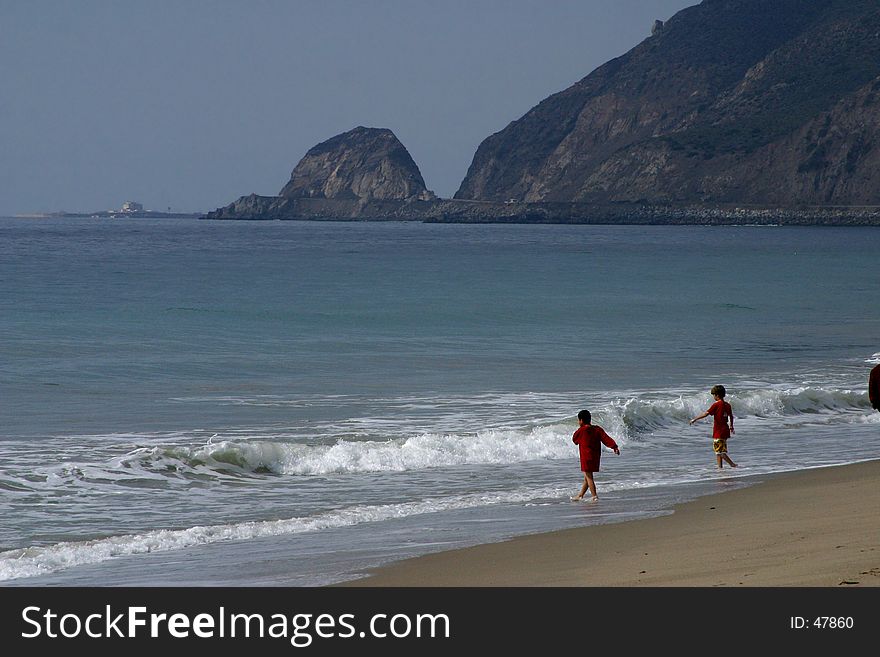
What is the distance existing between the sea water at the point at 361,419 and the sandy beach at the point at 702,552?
54cm

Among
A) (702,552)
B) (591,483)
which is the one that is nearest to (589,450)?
(591,483)

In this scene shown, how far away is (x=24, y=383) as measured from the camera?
19922 mm

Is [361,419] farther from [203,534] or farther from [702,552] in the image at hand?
[702,552]

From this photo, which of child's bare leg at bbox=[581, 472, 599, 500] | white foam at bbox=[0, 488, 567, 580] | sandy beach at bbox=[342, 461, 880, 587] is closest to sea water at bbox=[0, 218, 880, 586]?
white foam at bbox=[0, 488, 567, 580]

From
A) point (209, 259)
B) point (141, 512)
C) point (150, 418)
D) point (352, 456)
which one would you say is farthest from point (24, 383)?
point (209, 259)

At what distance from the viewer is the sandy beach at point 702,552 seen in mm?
7246

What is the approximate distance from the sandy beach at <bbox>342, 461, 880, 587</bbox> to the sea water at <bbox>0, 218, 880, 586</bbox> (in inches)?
21.3

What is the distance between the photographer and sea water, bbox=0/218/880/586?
1012cm

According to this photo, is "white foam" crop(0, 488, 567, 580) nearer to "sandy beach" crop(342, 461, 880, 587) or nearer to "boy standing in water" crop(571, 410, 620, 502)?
"boy standing in water" crop(571, 410, 620, 502)

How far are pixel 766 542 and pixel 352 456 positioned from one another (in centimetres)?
642

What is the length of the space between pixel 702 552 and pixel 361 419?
887 centimetres

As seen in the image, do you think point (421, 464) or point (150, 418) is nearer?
point (421, 464)

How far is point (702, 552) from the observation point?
8258 millimetres
